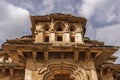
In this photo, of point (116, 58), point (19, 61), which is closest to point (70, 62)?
point (19, 61)

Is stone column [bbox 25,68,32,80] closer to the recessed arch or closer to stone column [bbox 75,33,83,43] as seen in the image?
the recessed arch

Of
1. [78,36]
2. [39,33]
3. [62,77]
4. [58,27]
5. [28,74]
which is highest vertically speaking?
[58,27]

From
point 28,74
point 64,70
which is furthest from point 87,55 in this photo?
point 28,74

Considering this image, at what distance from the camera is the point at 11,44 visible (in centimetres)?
1471

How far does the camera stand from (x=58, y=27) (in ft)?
61.5

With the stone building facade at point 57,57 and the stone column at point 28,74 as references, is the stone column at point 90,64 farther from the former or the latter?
the stone column at point 28,74

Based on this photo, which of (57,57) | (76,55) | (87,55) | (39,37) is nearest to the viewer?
(76,55)

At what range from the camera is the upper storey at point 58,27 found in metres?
17.6

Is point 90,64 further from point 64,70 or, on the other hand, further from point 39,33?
point 39,33

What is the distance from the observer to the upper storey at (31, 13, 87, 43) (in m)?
17.6

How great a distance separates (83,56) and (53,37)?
2891 mm

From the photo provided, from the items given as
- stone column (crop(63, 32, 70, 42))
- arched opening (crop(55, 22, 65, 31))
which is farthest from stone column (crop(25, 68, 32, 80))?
arched opening (crop(55, 22, 65, 31))

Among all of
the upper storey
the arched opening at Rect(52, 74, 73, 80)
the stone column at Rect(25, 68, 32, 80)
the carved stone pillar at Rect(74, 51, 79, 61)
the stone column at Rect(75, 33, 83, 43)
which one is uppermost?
the upper storey

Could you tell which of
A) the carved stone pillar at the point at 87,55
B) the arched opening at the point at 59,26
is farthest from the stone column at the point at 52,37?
the carved stone pillar at the point at 87,55
